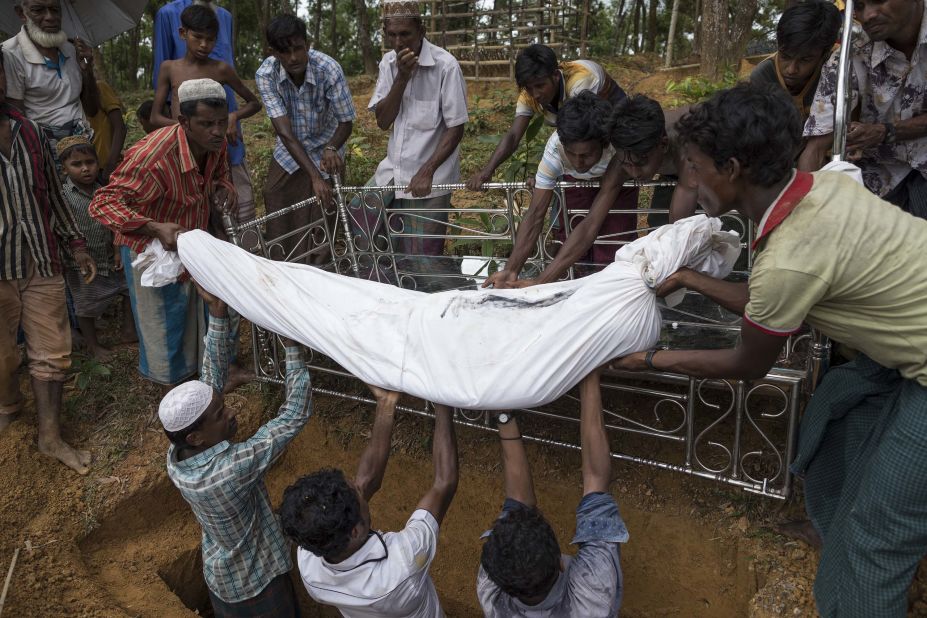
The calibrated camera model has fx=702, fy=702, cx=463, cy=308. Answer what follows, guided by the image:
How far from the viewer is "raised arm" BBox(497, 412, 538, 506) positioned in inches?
88.4

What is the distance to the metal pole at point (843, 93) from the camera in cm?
234

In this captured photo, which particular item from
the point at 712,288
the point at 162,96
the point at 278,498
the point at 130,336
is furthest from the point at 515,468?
the point at 162,96

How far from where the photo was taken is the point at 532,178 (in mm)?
3549

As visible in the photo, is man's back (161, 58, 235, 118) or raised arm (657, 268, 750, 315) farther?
man's back (161, 58, 235, 118)

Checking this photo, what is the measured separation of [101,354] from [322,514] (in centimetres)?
299

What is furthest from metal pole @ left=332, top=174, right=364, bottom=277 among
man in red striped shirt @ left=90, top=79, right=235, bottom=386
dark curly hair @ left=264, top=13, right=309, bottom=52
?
dark curly hair @ left=264, top=13, right=309, bottom=52

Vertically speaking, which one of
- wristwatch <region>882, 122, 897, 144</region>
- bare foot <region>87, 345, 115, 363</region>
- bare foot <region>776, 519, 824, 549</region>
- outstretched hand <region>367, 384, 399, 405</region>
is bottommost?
bare foot <region>776, 519, 824, 549</region>

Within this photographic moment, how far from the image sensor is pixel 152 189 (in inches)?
131

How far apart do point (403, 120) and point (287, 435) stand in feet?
7.54

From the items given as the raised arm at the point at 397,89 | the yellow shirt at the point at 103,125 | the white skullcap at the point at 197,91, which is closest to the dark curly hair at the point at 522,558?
the white skullcap at the point at 197,91

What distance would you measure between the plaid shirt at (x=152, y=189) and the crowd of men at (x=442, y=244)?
0.4 inches

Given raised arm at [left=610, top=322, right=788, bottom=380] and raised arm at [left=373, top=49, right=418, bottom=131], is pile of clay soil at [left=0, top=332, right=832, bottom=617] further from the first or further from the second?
raised arm at [left=373, top=49, right=418, bottom=131]

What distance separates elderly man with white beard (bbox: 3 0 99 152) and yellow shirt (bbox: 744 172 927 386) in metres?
3.82

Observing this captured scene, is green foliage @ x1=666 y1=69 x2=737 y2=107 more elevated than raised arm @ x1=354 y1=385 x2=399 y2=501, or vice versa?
green foliage @ x1=666 y1=69 x2=737 y2=107
